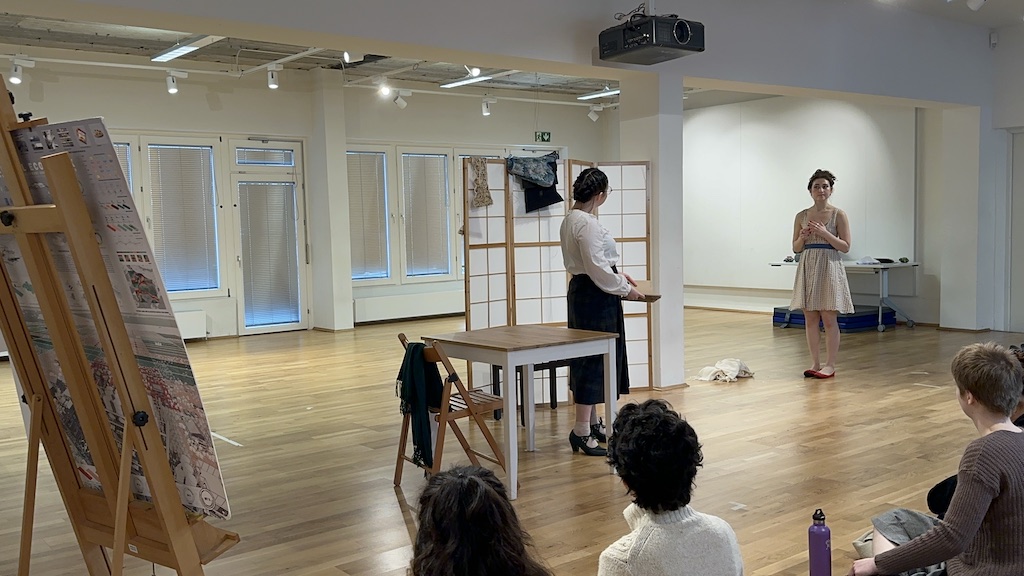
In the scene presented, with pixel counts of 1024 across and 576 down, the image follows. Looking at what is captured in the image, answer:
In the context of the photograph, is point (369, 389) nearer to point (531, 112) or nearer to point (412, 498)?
point (412, 498)

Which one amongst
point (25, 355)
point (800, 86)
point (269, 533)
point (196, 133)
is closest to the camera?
point (25, 355)

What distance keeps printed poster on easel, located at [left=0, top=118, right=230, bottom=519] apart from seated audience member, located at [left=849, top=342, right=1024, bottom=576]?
1.72m

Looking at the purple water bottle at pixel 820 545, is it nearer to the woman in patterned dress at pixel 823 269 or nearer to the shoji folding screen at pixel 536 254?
the shoji folding screen at pixel 536 254

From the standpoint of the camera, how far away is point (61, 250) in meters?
2.27

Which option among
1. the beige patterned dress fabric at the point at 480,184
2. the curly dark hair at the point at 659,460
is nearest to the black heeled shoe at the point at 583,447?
the beige patterned dress fabric at the point at 480,184

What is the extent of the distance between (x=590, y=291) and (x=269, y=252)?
275 inches

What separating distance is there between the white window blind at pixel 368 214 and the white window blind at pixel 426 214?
0.35 m

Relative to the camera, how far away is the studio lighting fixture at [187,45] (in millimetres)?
8328

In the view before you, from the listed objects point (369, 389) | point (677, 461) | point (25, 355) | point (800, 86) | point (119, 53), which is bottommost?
point (369, 389)

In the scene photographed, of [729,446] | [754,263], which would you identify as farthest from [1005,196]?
[729,446]

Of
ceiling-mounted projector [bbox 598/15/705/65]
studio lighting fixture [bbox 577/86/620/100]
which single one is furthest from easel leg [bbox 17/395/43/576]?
studio lighting fixture [bbox 577/86/620/100]

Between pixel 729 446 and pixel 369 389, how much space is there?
3148 millimetres

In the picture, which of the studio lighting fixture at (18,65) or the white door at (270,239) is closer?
the studio lighting fixture at (18,65)

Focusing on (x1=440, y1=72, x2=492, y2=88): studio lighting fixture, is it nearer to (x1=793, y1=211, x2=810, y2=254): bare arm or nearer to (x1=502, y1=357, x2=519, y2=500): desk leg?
(x1=793, y1=211, x2=810, y2=254): bare arm
